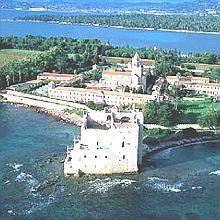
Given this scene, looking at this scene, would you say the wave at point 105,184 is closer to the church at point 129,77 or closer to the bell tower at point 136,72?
the church at point 129,77

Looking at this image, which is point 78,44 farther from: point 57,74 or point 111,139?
point 111,139

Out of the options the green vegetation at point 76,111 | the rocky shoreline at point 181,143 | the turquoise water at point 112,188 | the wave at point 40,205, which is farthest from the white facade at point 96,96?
the wave at point 40,205

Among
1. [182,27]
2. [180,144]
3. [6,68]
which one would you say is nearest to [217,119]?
[180,144]

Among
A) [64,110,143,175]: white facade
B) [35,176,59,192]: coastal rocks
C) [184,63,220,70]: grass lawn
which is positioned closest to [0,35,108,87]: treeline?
[184,63,220,70]: grass lawn

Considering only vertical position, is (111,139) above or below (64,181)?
above

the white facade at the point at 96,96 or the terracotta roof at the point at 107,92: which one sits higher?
the terracotta roof at the point at 107,92

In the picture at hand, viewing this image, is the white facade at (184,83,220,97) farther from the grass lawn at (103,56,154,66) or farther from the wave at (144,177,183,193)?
the wave at (144,177,183,193)
